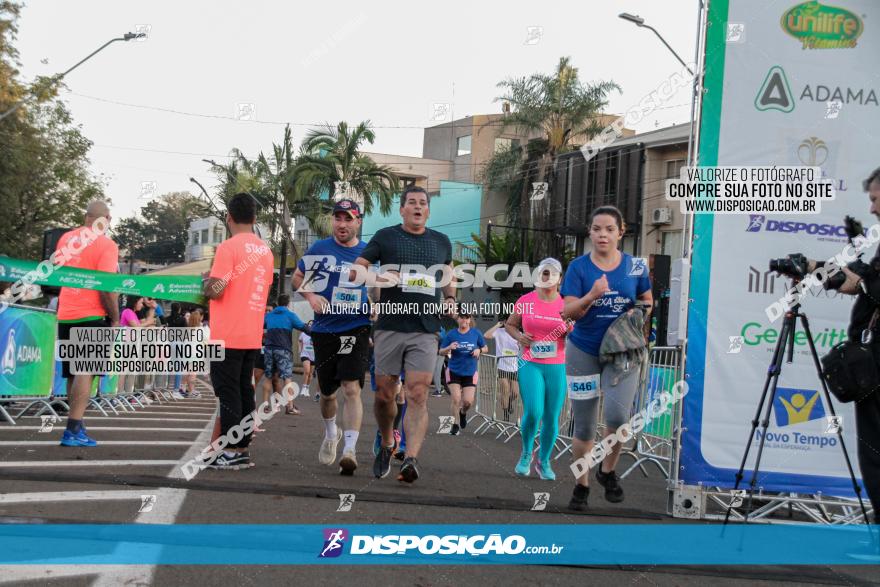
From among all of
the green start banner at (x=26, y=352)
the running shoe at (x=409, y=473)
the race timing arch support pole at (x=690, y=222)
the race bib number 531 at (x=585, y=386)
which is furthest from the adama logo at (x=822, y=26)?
the green start banner at (x=26, y=352)

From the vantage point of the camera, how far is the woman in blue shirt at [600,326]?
6.84 meters

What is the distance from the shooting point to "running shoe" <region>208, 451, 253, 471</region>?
741 cm

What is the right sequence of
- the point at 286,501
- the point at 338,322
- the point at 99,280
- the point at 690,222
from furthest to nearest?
the point at 99,280 → the point at 338,322 → the point at 690,222 → the point at 286,501

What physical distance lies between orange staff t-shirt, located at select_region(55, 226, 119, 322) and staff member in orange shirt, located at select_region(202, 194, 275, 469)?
4.47ft

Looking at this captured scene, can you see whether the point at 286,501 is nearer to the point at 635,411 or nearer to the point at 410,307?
the point at 410,307

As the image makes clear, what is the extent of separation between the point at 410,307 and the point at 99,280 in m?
2.86

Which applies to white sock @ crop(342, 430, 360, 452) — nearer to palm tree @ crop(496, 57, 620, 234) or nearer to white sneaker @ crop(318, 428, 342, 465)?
white sneaker @ crop(318, 428, 342, 465)

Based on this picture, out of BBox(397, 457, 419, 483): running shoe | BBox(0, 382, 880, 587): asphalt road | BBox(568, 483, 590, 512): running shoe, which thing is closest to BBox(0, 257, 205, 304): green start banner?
BBox(0, 382, 880, 587): asphalt road

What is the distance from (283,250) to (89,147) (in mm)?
15862

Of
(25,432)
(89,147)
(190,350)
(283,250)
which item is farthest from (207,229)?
(25,432)

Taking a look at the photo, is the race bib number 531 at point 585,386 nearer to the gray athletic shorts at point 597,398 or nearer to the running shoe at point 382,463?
the gray athletic shorts at point 597,398

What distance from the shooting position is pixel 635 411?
10539mm

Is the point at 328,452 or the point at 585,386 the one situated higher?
the point at 585,386

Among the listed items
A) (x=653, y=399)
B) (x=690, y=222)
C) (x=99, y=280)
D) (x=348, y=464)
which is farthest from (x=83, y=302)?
(x=653, y=399)
